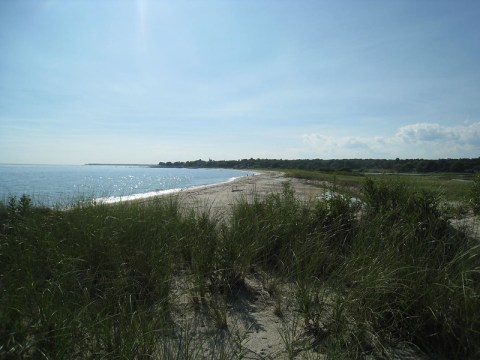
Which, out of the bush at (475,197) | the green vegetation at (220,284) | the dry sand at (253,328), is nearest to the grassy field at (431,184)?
the bush at (475,197)

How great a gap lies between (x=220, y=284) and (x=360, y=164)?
9008cm

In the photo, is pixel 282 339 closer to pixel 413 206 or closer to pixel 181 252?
pixel 181 252

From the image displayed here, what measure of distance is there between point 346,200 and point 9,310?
5045 millimetres

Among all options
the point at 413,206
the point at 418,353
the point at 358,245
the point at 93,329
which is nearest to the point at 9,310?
the point at 93,329

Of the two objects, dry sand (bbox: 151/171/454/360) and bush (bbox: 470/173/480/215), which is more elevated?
bush (bbox: 470/173/480/215)

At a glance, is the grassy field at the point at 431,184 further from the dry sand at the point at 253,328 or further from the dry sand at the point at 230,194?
the dry sand at the point at 253,328

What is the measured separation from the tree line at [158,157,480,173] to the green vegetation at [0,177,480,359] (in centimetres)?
2695

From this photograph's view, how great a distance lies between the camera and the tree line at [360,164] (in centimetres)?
4834

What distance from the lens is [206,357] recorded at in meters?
2.39

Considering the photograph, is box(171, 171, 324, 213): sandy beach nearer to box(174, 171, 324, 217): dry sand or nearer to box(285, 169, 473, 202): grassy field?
box(174, 171, 324, 217): dry sand

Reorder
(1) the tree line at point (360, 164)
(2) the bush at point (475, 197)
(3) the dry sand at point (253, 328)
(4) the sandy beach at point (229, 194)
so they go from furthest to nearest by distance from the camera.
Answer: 1. (1) the tree line at point (360, 164)
2. (2) the bush at point (475, 197)
3. (4) the sandy beach at point (229, 194)
4. (3) the dry sand at point (253, 328)

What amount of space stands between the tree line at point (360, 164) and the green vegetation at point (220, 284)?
88.4ft

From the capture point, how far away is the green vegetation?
2236mm

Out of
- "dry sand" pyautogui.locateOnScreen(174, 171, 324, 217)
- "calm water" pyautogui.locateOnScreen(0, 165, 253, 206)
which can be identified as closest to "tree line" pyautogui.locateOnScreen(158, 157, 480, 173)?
"dry sand" pyautogui.locateOnScreen(174, 171, 324, 217)
